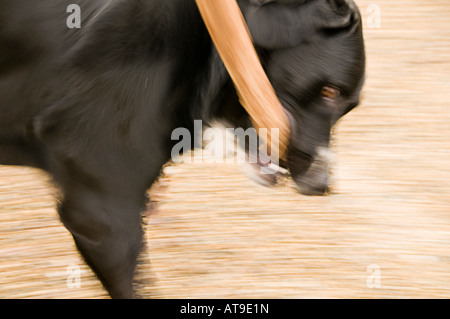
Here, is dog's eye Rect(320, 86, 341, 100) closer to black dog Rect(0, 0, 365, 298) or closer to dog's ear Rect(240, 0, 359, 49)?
black dog Rect(0, 0, 365, 298)

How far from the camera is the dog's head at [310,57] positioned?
4.58 feet

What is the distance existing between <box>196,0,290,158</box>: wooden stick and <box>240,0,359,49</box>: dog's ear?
10 cm

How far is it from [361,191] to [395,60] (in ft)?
6.99

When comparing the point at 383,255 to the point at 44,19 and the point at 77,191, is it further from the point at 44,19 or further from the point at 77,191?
the point at 44,19

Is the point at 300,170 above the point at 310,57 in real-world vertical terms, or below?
below

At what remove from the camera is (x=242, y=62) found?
129cm

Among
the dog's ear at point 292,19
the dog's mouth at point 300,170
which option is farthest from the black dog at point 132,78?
the dog's mouth at point 300,170

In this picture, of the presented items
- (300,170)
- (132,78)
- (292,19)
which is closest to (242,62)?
(292,19)

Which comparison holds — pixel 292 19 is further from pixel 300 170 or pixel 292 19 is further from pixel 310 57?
pixel 300 170

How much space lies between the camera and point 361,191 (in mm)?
3229

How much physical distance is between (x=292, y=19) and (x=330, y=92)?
0.87 feet

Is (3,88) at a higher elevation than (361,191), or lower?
higher

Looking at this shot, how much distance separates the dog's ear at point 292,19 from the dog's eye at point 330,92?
0.17 metres
